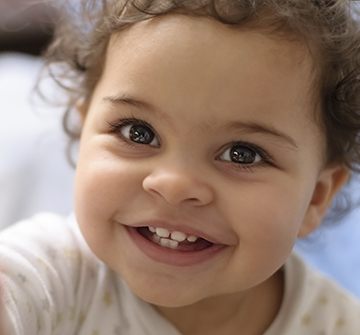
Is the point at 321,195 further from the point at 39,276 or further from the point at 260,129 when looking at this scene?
the point at 39,276

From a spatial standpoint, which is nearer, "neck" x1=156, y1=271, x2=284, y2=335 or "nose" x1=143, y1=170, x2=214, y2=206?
"nose" x1=143, y1=170, x2=214, y2=206

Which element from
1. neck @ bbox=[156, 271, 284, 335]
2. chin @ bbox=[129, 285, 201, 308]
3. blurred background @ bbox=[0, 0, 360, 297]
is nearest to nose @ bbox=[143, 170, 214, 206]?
chin @ bbox=[129, 285, 201, 308]

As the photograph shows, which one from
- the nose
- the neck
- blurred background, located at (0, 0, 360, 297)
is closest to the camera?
the nose

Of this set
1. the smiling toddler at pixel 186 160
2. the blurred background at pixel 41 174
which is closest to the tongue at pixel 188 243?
the smiling toddler at pixel 186 160

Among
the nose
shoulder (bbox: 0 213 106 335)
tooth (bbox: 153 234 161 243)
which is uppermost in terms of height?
the nose

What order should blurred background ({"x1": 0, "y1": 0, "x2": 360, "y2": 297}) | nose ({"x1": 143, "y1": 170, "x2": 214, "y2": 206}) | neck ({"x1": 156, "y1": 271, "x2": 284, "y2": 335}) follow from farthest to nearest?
blurred background ({"x1": 0, "y1": 0, "x2": 360, "y2": 297}) < neck ({"x1": 156, "y1": 271, "x2": 284, "y2": 335}) < nose ({"x1": 143, "y1": 170, "x2": 214, "y2": 206})

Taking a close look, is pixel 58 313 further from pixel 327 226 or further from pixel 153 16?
pixel 327 226

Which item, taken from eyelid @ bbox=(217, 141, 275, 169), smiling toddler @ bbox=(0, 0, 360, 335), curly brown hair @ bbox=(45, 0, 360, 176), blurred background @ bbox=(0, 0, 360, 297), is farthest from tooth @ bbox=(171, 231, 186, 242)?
blurred background @ bbox=(0, 0, 360, 297)

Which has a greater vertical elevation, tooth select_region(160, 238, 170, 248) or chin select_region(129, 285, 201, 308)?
tooth select_region(160, 238, 170, 248)

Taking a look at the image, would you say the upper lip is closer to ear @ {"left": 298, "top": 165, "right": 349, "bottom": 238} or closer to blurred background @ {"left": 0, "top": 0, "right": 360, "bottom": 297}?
ear @ {"left": 298, "top": 165, "right": 349, "bottom": 238}

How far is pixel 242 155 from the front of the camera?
3.25 ft

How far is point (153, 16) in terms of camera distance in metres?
0.99

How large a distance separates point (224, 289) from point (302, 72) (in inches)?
11.1

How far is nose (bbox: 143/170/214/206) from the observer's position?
92 centimetres
